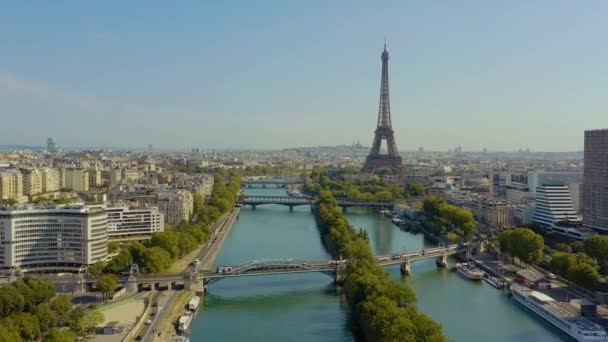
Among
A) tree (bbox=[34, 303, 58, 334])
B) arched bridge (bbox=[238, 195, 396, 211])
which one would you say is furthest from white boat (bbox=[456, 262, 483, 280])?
arched bridge (bbox=[238, 195, 396, 211])

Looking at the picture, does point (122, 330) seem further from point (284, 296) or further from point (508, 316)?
point (508, 316)

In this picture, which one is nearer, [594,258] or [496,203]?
[594,258]

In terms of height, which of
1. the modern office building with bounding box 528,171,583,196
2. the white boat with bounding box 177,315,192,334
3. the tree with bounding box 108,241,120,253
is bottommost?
the white boat with bounding box 177,315,192,334

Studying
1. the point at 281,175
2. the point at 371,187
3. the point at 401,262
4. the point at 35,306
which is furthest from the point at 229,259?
the point at 281,175

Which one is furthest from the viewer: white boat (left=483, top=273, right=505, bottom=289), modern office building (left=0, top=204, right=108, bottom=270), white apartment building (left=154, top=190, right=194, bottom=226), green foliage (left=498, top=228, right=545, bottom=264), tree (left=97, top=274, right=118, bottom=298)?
white apartment building (left=154, top=190, right=194, bottom=226)

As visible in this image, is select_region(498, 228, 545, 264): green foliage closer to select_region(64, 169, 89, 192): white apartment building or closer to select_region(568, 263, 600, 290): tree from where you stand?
select_region(568, 263, 600, 290): tree

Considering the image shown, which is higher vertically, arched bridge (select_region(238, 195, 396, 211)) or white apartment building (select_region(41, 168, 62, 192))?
white apartment building (select_region(41, 168, 62, 192))

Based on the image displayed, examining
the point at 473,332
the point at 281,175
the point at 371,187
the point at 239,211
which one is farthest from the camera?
the point at 281,175
